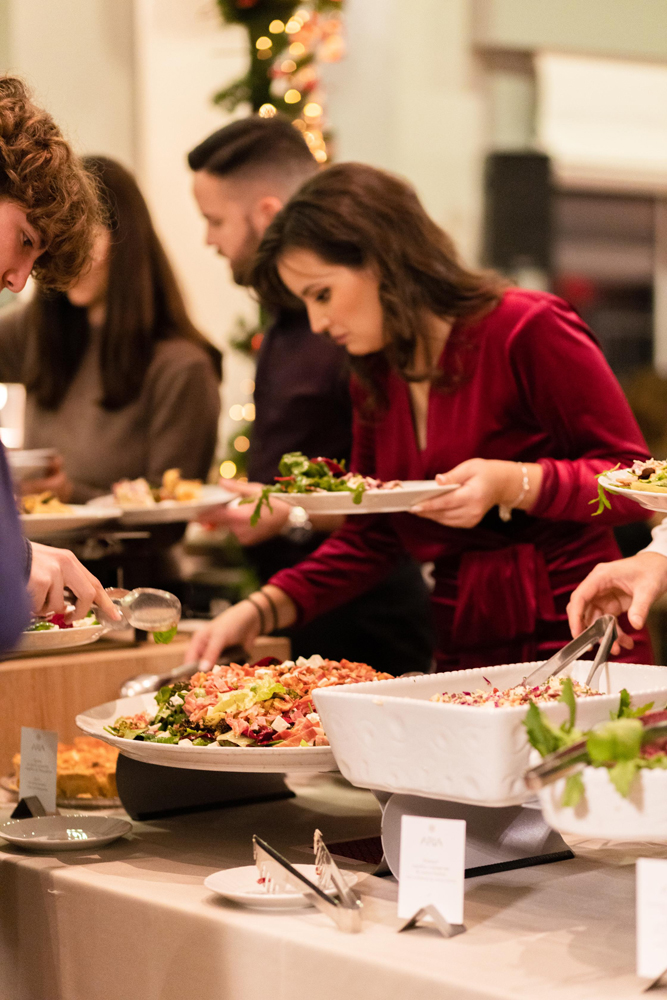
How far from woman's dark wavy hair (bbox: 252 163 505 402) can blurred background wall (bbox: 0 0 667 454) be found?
9.94ft

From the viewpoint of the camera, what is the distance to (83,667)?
1847mm

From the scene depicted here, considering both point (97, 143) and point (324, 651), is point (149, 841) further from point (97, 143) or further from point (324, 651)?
point (97, 143)

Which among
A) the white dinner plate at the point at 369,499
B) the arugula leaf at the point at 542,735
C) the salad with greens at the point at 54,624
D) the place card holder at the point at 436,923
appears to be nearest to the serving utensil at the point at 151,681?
the salad with greens at the point at 54,624

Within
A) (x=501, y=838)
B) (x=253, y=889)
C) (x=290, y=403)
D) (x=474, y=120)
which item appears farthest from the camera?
(x=474, y=120)

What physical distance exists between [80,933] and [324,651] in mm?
1129

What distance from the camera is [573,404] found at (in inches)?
68.1

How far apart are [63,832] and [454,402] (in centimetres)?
83

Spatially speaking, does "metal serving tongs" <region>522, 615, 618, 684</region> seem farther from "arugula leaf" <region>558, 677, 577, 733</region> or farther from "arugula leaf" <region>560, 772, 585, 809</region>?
"arugula leaf" <region>560, 772, 585, 809</region>

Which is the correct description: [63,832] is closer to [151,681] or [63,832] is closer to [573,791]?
[151,681]

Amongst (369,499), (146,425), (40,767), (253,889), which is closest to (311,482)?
(369,499)

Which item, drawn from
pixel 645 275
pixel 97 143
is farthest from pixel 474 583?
pixel 645 275

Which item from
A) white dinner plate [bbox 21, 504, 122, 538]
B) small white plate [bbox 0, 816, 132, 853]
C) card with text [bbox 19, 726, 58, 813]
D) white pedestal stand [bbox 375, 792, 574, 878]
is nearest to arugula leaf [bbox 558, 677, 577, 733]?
white pedestal stand [bbox 375, 792, 574, 878]

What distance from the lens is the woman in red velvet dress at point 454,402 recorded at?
5.75 feet

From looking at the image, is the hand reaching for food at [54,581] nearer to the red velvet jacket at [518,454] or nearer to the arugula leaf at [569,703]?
the arugula leaf at [569,703]
